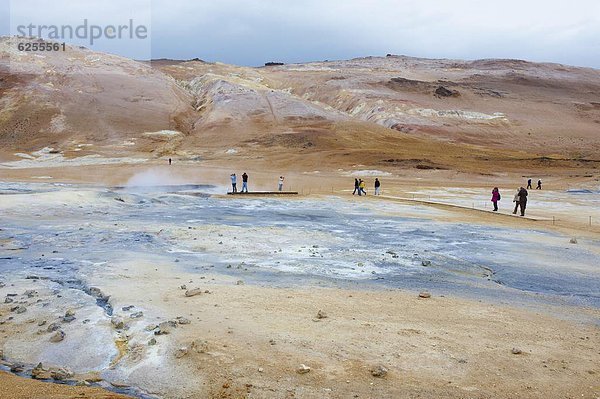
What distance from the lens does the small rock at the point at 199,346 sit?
745 cm

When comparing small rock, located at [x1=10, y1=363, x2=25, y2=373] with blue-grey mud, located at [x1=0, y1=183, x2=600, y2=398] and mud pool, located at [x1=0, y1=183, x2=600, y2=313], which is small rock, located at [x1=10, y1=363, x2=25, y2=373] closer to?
blue-grey mud, located at [x1=0, y1=183, x2=600, y2=398]

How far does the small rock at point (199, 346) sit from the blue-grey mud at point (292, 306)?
0.08 feet

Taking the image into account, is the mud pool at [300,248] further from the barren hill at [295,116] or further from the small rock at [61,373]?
the barren hill at [295,116]

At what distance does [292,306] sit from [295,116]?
238 ft

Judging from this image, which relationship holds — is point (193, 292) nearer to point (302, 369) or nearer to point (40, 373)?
point (40, 373)

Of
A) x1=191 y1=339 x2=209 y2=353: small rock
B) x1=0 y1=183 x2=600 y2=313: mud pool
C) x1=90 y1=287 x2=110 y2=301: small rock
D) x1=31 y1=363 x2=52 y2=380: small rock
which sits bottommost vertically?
x1=0 y1=183 x2=600 y2=313: mud pool

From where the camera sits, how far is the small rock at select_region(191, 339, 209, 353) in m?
7.45

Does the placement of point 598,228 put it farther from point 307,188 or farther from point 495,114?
point 495,114

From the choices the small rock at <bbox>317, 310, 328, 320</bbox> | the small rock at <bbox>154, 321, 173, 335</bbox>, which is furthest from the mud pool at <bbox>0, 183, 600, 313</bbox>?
the small rock at <bbox>317, 310, 328, 320</bbox>

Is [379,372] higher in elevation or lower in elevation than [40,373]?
higher

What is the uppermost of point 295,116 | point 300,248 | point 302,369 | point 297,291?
point 295,116

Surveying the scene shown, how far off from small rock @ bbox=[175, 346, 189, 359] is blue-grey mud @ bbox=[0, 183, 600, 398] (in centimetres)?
2

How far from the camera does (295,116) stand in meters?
81.1

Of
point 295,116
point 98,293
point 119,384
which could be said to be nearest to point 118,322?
point 119,384
